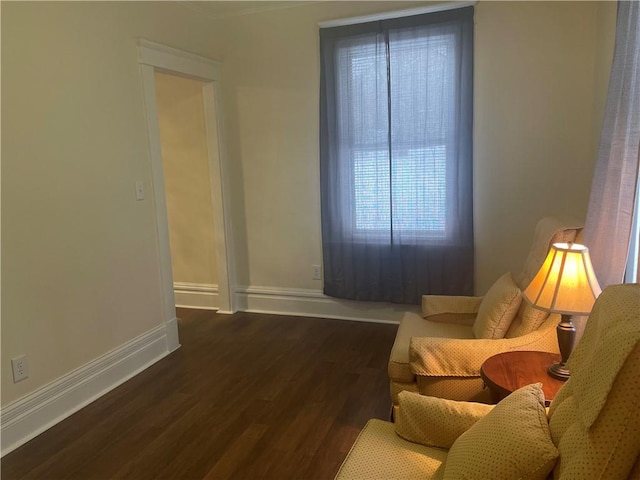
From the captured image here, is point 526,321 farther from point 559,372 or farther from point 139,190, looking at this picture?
point 139,190

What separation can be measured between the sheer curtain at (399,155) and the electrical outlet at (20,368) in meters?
2.27

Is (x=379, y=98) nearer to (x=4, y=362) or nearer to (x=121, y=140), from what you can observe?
(x=121, y=140)

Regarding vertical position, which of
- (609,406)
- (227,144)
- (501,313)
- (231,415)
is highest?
(227,144)

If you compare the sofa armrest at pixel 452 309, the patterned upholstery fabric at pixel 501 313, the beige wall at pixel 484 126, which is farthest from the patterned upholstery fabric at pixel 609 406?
the beige wall at pixel 484 126

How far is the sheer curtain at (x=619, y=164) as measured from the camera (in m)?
1.84

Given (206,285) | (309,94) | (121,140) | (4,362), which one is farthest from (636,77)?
(206,285)

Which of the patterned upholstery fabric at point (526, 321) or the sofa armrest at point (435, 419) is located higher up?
the patterned upholstery fabric at point (526, 321)

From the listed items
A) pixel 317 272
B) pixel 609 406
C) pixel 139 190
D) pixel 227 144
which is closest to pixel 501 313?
pixel 609 406

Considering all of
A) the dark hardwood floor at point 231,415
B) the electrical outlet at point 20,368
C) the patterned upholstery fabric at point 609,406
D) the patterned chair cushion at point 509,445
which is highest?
the patterned upholstery fabric at point 609,406

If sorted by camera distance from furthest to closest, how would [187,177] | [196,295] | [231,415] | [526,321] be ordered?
[196,295] → [187,177] → [231,415] → [526,321]

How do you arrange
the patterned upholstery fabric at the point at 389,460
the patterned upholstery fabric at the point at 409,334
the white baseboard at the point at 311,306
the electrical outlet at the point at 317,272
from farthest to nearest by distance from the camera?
the electrical outlet at the point at 317,272 → the white baseboard at the point at 311,306 → the patterned upholstery fabric at the point at 409,334 → the patterned upholstery fabric at the point at 389,460

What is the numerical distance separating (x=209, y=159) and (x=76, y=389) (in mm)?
2132

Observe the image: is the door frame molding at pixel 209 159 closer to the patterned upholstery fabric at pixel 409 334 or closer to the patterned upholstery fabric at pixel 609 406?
the patterned upholstery fabric at pixel 409 334

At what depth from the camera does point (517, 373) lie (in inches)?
73.4
